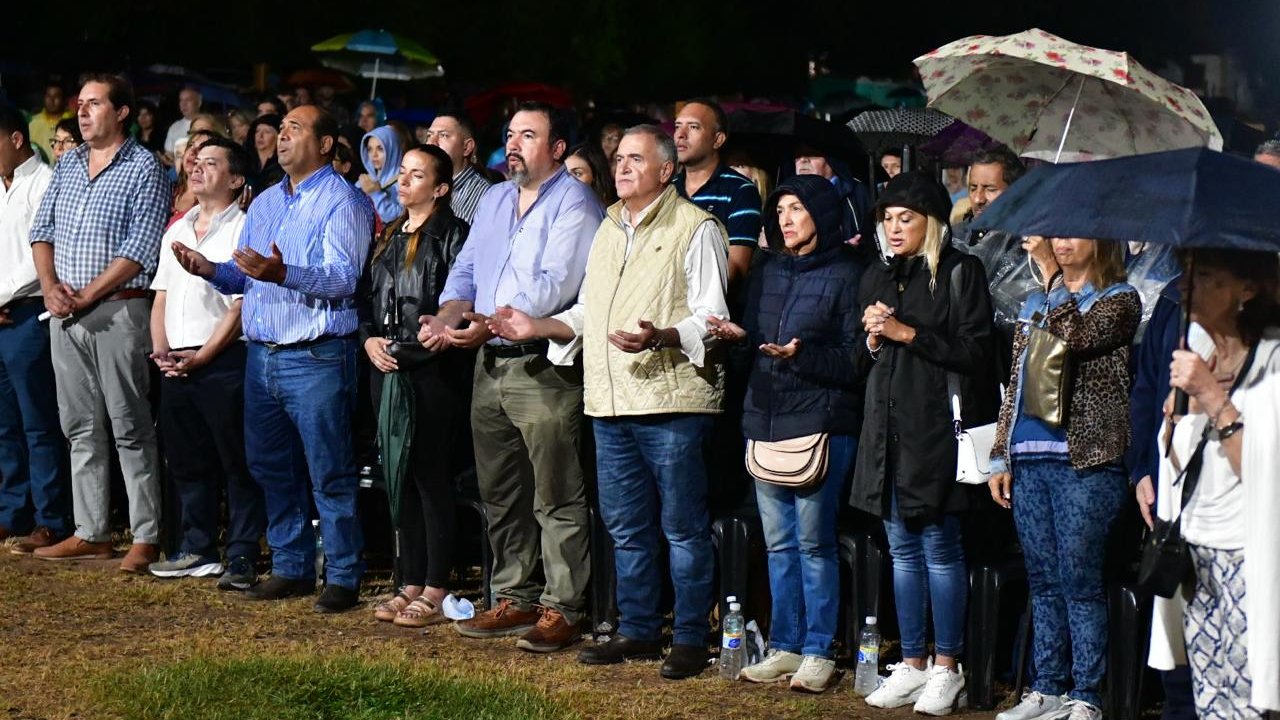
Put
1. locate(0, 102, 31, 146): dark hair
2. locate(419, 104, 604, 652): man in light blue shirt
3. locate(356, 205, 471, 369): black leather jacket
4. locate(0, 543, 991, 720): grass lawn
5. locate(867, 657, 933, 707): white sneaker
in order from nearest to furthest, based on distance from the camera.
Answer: locate(0, 543, 991, 720): grass lawn, locate(867, 657, 933, 707): white sneaker, locate(419, 104, 604, 652): man in light blue shirt, locate(356, 205, 471, 369): black leather jacket, locate(0, 102, 31, 146): dark hair

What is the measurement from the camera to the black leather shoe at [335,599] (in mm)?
8906

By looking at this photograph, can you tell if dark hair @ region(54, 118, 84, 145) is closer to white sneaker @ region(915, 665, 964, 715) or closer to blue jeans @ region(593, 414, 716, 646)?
blue jeans @ region(593, 414, 716, 646)

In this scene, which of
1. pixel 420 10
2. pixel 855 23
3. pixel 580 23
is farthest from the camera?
pixel 855 23

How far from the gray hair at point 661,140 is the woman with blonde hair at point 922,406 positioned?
999 millimetres

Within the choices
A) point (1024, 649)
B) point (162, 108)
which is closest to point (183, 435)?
point (1024, 649)

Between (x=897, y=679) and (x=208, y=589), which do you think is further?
(x=208, y=589)

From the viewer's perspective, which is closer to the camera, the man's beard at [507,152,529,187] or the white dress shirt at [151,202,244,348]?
the man's beard at [507,152,529,187]

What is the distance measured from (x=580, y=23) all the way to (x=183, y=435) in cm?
2234

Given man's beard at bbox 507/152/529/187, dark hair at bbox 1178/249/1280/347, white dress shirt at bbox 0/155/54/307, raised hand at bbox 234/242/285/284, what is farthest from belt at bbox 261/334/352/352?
dark hair at bbox 1178/249/1280/347

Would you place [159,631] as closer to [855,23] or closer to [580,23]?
[580,23]

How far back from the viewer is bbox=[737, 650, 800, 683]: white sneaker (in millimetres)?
7648

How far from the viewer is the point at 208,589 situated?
9367 millimetres

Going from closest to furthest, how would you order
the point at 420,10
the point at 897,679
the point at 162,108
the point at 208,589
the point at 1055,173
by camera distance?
the point at 1055,173
the point at 897,679
the point at 208,589
the point at 162,108
the point at 420,10

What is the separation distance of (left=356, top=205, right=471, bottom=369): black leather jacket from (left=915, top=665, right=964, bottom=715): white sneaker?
2704 millimetres
